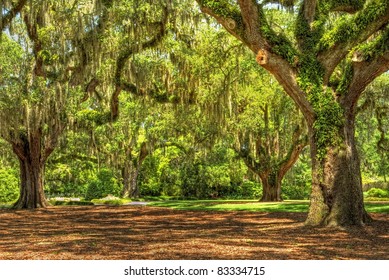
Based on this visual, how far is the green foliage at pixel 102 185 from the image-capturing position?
1539 inches

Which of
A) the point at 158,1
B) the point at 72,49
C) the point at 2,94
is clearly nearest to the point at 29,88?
the point at 2,94

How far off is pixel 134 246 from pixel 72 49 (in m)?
13.7

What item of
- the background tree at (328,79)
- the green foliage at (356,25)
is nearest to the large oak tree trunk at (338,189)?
the background tree at (328,79)

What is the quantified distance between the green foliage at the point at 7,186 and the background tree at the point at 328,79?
28824 millimetres

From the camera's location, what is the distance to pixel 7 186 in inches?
1400

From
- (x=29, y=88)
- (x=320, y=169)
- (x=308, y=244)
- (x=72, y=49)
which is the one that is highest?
(x=72, y=49)

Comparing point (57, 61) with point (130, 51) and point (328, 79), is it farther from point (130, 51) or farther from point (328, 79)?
point (328, 79)

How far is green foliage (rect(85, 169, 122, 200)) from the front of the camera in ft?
128

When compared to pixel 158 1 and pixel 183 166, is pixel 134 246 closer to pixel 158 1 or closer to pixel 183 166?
pixel 158 1

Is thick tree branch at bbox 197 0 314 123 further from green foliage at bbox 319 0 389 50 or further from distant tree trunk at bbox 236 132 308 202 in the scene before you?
distant tree trunk at bbox 236 132 308 202

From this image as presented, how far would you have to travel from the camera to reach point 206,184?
1517 inches

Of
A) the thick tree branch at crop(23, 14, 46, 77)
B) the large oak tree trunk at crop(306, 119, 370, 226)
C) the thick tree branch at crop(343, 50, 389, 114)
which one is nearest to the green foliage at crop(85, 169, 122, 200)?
the thick tree branch at crop(23, 14, 46, 77)

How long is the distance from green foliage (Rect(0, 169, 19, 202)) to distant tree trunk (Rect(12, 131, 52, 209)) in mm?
12907

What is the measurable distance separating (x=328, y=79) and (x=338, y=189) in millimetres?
2893
